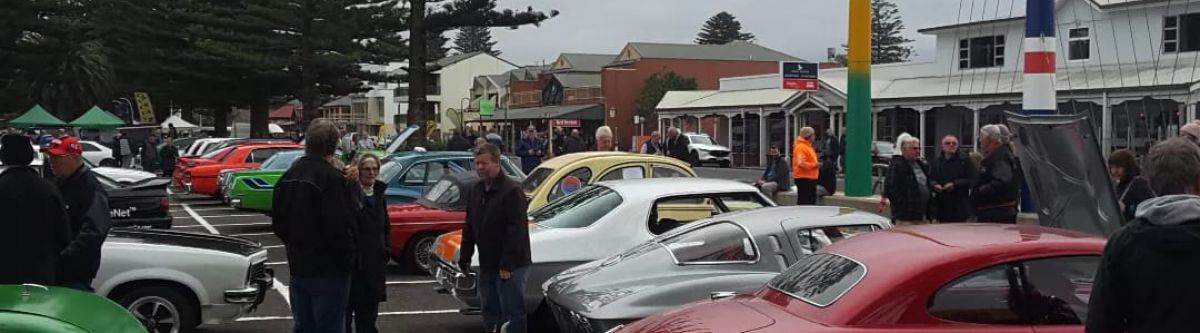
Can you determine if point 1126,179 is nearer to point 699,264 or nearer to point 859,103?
point 699,264

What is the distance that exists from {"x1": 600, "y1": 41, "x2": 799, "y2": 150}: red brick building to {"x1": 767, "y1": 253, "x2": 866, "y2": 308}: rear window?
56.2m

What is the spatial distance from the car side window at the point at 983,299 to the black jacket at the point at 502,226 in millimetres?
3189

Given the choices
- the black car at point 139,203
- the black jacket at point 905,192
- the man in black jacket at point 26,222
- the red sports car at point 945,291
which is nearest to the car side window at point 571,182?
the black jacket at point 905,192

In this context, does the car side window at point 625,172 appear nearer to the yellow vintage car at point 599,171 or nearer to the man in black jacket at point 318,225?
the yellow vintage car at point 599,171

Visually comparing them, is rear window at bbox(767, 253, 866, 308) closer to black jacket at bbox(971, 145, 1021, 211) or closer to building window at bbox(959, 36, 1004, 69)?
black jacket at bbox(971, 145, 1021, 211)

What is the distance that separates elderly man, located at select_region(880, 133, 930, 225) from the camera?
1023 centimetres

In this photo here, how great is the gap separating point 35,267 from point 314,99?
128 feet

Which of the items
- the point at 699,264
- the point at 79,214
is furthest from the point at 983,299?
the point at 79,214

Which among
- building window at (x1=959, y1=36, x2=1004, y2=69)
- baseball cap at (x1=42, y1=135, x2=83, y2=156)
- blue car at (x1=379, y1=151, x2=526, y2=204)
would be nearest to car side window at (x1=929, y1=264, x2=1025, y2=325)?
baseball cap at (x1=42, y1=135, x2=83, y2=156)

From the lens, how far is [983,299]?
4539 mm

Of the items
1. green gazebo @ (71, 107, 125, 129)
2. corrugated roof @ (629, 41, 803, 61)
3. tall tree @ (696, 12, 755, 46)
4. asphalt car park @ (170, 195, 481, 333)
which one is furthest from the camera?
tall tree @ (696, 12, 755, 46)

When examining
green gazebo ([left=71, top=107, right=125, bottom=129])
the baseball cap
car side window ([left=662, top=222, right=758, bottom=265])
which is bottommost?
car side window ([left=662, top=222, right=758, bottom=265])

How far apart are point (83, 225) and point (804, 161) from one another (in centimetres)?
859

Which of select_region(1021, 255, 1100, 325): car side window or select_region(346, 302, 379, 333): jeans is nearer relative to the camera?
select_region(1021, 255, 1100, 325): car side window
